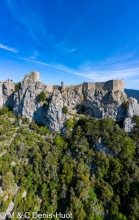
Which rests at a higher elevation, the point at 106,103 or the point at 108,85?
the point at 108,85

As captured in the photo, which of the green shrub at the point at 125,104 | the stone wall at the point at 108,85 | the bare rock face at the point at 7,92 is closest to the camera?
the green shrub at the point at 125,104

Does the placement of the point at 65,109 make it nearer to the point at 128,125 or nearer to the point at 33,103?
the point at 33,103

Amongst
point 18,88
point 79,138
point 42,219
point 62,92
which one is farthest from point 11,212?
point 18,88

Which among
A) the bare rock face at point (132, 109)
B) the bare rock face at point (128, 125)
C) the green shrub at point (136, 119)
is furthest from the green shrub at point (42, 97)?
the green shrub at point (136, 119)

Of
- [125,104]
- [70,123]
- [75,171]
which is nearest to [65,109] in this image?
[70,123]

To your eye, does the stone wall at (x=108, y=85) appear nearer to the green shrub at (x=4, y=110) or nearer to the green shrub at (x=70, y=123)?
the green shrub at (x=70, y=123)

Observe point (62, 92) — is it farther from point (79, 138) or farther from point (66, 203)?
point (66, 203)

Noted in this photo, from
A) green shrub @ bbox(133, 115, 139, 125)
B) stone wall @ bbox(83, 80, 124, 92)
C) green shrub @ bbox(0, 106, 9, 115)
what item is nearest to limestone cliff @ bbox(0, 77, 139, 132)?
green shrub @ bbox(133, 115, 139, 125)
